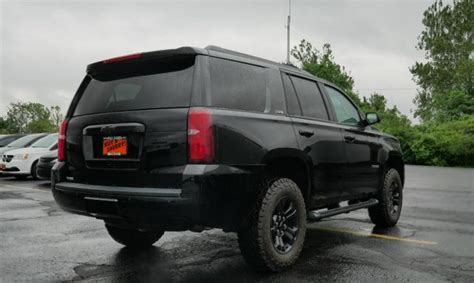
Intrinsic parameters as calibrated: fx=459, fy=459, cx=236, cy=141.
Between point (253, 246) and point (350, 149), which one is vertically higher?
point (350, 149)

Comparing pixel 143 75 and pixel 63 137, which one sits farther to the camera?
pixel 63 137

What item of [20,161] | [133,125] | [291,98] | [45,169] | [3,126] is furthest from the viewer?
[3,126]

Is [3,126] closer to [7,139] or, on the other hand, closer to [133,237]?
[7,139]

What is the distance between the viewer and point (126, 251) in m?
4.92

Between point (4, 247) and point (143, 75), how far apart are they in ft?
9.07

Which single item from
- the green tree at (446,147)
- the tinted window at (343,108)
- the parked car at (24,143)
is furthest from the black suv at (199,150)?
the green tree at (446,147)

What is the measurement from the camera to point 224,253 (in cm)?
487

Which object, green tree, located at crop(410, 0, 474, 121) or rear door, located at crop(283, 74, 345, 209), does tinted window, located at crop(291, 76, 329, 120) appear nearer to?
rear door, located at crop(283, 74, 345, 209)

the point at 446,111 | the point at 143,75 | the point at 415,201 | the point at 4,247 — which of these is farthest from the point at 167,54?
the point at 446,111

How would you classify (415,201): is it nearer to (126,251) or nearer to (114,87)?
(126,251)

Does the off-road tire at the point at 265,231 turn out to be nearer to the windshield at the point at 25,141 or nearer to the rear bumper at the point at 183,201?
the rear bumper at the point at 183,201

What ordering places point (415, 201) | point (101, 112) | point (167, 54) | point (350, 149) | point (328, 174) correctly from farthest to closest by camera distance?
point (415, 201) → point (350, 149) → point (328, 174) → point (101, 112) → point (167, 54)

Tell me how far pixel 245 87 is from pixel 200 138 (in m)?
0.88

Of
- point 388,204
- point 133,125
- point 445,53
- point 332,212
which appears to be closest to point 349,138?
point 332,212
